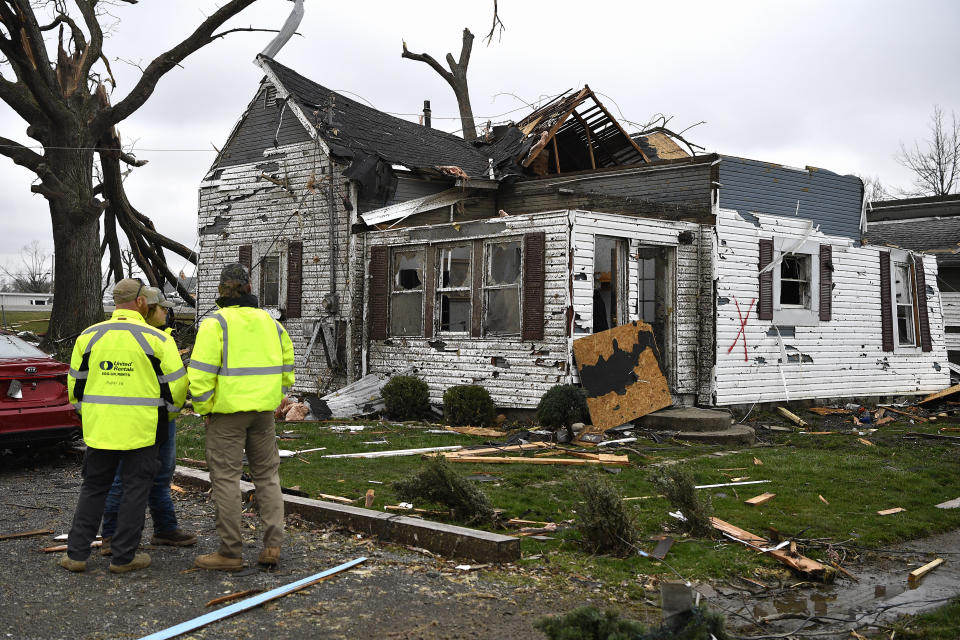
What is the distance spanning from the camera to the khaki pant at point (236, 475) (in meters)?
5.00

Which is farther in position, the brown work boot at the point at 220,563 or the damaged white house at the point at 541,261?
the damaged white house at the point at 541,261

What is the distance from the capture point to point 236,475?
506cm

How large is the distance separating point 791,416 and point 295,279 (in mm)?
9381

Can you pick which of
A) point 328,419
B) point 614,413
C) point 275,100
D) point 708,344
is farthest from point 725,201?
point 275,100

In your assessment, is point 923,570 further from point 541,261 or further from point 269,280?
point 269,280

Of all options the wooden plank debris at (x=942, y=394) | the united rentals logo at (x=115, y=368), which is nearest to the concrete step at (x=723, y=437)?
the wooden plank debris at (x=942, y=394)

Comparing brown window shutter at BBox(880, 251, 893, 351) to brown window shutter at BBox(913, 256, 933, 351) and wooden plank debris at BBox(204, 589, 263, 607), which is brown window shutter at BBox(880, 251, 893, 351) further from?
wooden plank debris at BBox(204, 589, 263, 607)

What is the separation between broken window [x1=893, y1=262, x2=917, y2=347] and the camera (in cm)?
1683

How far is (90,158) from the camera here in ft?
63.6

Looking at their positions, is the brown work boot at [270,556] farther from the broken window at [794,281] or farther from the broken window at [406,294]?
the broken window at [794,281]

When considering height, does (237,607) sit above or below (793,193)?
below

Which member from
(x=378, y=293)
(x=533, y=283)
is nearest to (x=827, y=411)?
(x=533, y=283)

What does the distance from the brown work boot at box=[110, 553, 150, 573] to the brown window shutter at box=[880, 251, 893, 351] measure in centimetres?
1504

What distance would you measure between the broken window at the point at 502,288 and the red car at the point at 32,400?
646 cm
